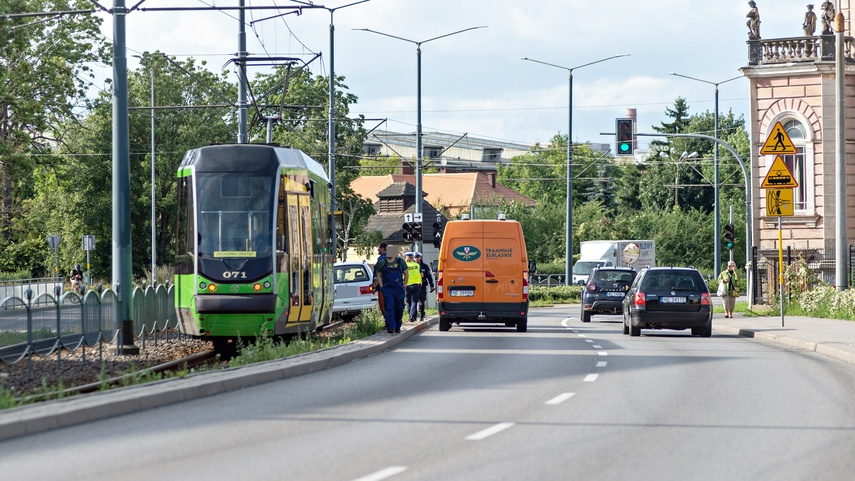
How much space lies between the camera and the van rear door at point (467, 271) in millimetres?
28500

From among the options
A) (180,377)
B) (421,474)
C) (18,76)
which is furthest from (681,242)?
(421,474)

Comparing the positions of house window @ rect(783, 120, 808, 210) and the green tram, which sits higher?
house window @ rect(783, 120, 808, 210)

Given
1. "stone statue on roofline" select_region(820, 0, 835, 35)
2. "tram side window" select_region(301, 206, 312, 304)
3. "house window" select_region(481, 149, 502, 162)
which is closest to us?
"tram side window" select_region(301, 206, 312, 304)

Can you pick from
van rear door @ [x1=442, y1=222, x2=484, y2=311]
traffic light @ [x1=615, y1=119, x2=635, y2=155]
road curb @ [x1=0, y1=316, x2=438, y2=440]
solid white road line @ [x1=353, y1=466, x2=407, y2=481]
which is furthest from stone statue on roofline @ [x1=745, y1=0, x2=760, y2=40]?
solid white road line @ [x1=353, y1=466, x2=407, y2=481]

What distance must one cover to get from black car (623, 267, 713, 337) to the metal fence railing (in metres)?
11.6

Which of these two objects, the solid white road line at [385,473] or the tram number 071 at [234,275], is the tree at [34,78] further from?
the solid white road line at [385,473]

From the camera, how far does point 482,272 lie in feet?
93.5

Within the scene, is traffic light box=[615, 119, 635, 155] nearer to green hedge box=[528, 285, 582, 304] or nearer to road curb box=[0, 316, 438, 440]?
green hedge box=[528, 285, 582, 304]

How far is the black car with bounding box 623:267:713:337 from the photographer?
27.3m

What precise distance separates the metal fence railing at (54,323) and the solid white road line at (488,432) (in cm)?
888

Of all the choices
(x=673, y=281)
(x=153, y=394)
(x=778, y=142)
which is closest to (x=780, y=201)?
(x=778, y=142)

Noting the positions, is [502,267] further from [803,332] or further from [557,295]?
[557,295]

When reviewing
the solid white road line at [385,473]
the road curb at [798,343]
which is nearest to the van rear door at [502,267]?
the road curb at [798,343]

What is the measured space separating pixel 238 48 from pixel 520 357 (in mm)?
13519
